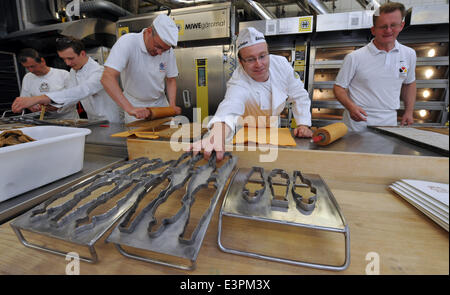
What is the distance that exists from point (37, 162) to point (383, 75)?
0.97 meters

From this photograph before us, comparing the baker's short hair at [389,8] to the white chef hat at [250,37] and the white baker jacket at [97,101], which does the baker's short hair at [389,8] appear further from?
the white baker jacket at [97,101]

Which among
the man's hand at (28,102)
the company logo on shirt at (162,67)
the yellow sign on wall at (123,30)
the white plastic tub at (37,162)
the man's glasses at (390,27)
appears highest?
the yellow sign on wall at (123,30)

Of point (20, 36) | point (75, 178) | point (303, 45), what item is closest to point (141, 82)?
point (75, 178)

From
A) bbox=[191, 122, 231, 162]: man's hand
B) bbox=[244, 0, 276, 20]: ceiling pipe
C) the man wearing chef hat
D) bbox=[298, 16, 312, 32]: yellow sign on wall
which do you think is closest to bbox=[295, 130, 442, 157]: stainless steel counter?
the man wearing chef hat

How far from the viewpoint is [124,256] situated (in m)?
0.37

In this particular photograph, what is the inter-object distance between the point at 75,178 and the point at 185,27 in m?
2.52

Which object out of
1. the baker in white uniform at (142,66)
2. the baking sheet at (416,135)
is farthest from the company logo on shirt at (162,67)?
the baking sheet at (416,135)

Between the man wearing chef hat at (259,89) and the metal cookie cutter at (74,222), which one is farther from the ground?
the man wearing chef hat at (259,89)

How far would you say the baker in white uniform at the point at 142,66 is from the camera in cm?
122

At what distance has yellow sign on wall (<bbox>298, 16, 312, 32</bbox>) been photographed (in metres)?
2.27

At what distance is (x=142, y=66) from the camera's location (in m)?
1.53

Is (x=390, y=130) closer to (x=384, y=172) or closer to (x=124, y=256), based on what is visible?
(x=384, y=172)

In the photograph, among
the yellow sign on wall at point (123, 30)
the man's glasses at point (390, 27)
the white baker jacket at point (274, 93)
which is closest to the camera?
the man's glasses at point (390, 27)

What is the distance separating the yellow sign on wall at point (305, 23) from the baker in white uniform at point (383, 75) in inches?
71.2
